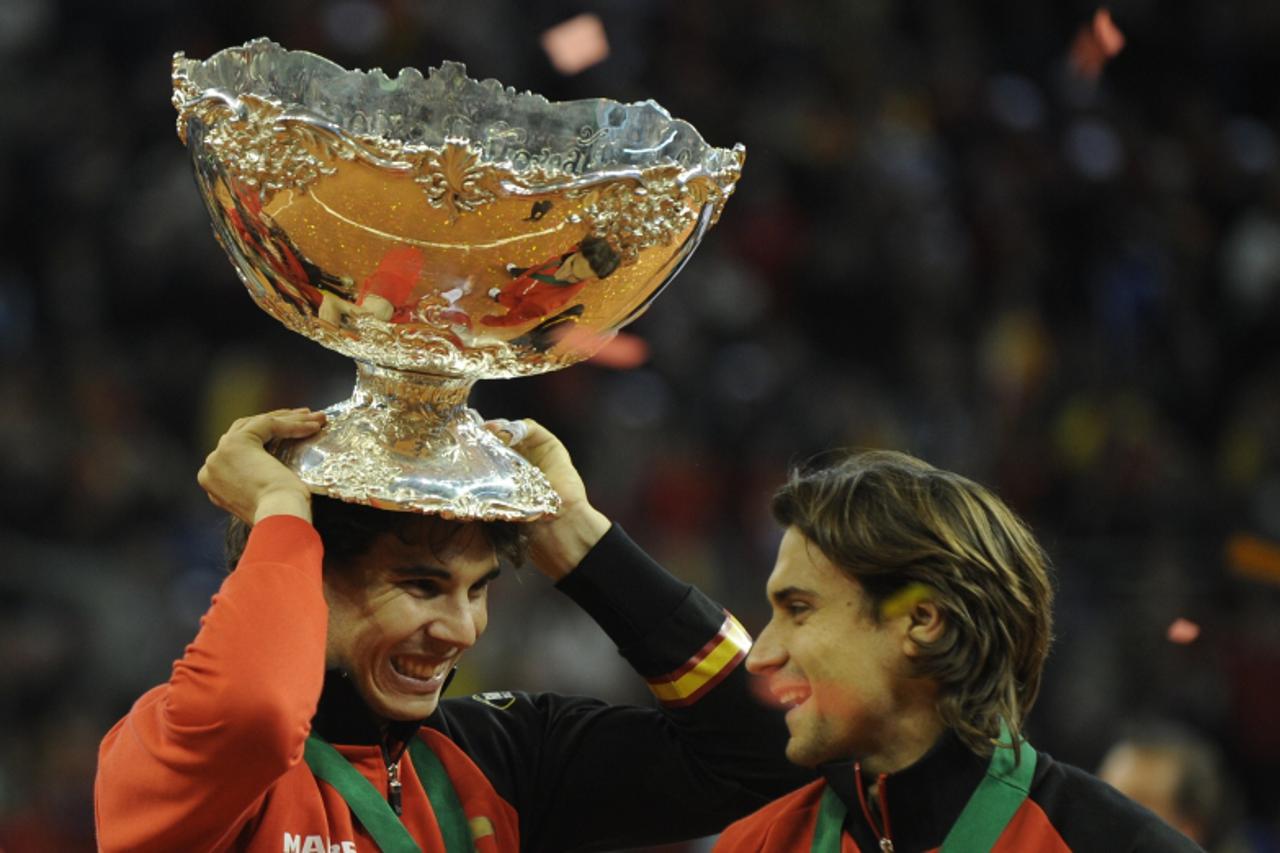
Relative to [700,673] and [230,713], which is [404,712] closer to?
[230,713]

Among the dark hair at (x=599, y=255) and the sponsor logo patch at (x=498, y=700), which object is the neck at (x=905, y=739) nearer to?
the sponsor logo patch at (x=498, y=700)

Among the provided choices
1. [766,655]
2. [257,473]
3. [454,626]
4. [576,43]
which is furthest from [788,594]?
[576,43]

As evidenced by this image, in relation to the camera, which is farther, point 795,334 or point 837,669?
point 795,334

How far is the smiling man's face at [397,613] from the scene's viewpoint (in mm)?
2492

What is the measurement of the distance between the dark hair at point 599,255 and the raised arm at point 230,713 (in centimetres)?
46

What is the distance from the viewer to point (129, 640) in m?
6.51

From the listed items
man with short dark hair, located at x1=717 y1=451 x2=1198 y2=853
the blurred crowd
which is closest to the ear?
man with short dark hair, located at x1=717 y1=451 x2=1198 y2=853

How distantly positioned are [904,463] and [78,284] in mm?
5217

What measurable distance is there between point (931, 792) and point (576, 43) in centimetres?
593

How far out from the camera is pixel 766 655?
2.60 meters

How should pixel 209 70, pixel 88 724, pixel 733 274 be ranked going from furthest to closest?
pixel 733 274 < pixel 88 724 < pixel 209 70

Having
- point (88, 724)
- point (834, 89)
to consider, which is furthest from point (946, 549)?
point (834, 89)

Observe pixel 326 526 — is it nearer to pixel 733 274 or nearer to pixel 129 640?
pixel 129 640

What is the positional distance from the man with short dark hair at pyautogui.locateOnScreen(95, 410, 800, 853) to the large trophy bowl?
3.9 inches
